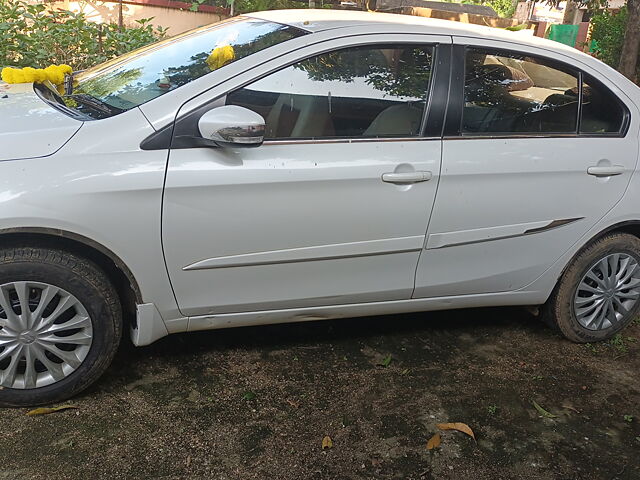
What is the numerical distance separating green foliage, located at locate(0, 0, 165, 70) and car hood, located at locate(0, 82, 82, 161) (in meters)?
3.23

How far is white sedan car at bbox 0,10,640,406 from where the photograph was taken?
8.19 feet

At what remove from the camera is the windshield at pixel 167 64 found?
2.78m

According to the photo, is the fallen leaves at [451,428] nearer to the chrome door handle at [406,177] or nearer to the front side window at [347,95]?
the chrome door handle at [406,177]

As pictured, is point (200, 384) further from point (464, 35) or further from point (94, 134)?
point (464, 35)

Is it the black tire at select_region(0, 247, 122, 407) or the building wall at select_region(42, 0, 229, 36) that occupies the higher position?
the building wall at select_region(42, 0, 229, 36)

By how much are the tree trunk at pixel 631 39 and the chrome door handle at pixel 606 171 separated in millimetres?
5723

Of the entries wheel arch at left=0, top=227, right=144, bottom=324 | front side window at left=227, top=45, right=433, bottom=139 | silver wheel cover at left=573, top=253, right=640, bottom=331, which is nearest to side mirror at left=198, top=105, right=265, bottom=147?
front side window at left=227, top=45, right=433, bottom=139

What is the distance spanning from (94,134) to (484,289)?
2.09m

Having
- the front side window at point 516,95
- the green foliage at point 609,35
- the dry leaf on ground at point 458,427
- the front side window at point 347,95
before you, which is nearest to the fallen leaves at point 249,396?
the dry leaf on ground at point 458,427

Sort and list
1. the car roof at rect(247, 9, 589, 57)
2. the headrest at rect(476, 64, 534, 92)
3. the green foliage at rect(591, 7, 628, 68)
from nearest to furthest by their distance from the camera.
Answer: the car roof at rect(247, 9, 589, 57), the headrest at rect(476, 64, 534, 92), the green foliage at rect(591, 7, 628, 68)

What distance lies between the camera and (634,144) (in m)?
3.36

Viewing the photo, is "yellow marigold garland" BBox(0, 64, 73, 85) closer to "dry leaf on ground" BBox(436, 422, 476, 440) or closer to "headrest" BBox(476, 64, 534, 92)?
"headrest" BBox(476, 64, 534, 92)

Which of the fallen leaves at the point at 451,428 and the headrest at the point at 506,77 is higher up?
the headrest at the point at 506,77

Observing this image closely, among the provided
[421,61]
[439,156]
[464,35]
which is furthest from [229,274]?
[464,35]
